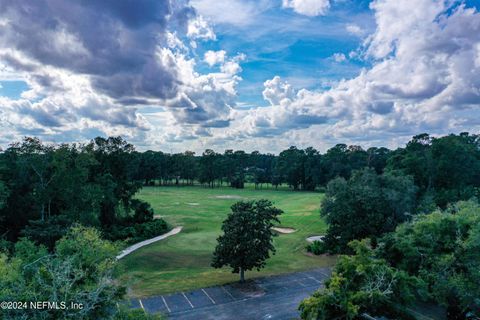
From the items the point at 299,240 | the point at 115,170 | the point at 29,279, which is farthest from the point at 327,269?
the point at 115,170

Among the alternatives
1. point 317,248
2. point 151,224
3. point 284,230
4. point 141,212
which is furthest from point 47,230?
point 284,230

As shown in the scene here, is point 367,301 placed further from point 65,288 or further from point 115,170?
point 115,170

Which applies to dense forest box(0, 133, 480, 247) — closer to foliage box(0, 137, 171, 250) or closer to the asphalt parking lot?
foliage box(0, 137, 171, 250)

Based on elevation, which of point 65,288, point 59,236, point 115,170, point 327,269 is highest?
point 115,170

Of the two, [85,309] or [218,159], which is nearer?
[85,309]

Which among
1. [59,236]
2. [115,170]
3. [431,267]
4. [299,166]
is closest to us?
[431,267]

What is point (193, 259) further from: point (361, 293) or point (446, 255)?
point (446, 255)
